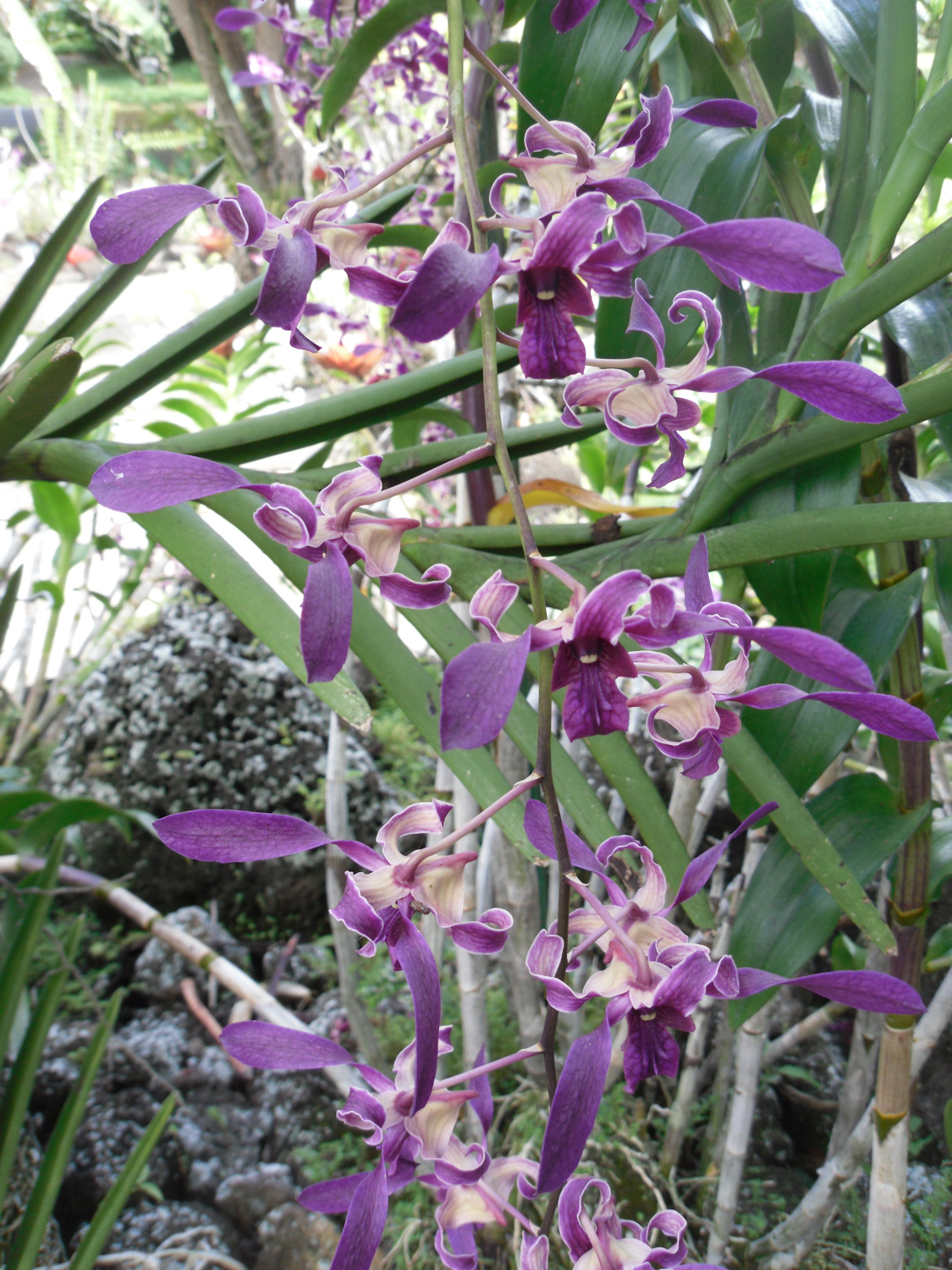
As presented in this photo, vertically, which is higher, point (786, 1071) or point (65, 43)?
point (65, 43)

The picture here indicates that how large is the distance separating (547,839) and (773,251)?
0.16m

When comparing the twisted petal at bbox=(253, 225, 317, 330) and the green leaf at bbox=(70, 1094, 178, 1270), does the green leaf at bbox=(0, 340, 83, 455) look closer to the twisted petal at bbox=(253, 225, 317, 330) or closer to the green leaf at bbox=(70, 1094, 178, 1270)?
the twisted petal at bbox=(253, 225, 317, 330)

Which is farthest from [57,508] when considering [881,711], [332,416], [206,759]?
[881,711]

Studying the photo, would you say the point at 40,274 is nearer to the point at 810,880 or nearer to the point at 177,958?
the point at 810,880

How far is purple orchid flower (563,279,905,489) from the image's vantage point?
196mm

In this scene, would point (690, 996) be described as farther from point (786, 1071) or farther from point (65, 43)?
point (65, 43)

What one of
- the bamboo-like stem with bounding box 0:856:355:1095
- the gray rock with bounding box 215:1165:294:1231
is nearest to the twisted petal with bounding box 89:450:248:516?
the bamboo-like stem with bounding box 0:856:355:1095

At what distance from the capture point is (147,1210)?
2.44ft

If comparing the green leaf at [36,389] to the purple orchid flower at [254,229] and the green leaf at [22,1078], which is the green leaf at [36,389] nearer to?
the purple orchid flower at [254,229]

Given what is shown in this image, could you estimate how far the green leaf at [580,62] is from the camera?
14.8 inches

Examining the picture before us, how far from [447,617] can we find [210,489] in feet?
0.63

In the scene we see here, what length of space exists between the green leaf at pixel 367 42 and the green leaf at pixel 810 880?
0.48 m

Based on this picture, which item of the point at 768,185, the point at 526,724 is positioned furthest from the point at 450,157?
the point at 526,724

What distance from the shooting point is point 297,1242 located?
27.9 inches
